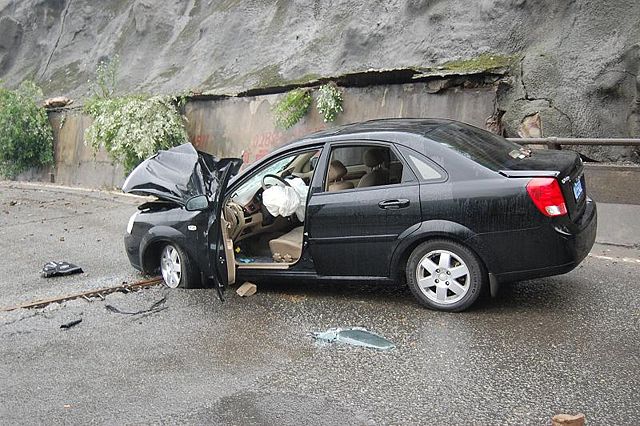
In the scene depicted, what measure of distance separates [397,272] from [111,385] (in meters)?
2.50

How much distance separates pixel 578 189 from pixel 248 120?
9449 mm

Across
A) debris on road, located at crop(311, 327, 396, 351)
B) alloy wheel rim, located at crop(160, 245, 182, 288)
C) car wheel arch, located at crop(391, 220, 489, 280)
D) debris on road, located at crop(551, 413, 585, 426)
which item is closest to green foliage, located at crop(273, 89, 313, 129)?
alloy wheel rim, located at crop(160, 245, 182, 288)

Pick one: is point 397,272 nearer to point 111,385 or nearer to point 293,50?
point 111,385

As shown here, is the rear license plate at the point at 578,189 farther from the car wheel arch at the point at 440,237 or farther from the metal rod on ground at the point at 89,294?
the metal rod on ground at the point at 89,294

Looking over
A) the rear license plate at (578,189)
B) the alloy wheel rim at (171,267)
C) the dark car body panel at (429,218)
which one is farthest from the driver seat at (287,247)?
the rear license plate at (578,189)

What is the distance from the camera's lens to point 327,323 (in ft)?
18.9

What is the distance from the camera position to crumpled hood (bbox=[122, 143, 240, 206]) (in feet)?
22.2

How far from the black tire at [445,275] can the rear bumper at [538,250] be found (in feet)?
Answer: 0.56

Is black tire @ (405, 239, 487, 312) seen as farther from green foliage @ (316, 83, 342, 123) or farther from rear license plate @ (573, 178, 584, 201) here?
green foliage @ (316, 83, 342, 123)

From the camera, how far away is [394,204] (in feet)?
18.7

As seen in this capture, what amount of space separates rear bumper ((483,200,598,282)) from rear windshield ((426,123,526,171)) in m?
0.61

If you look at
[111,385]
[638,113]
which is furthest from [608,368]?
[638,113]

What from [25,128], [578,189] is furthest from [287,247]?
[25,128]

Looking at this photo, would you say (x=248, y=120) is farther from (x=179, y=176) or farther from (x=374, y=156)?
(x=374, y=156)
